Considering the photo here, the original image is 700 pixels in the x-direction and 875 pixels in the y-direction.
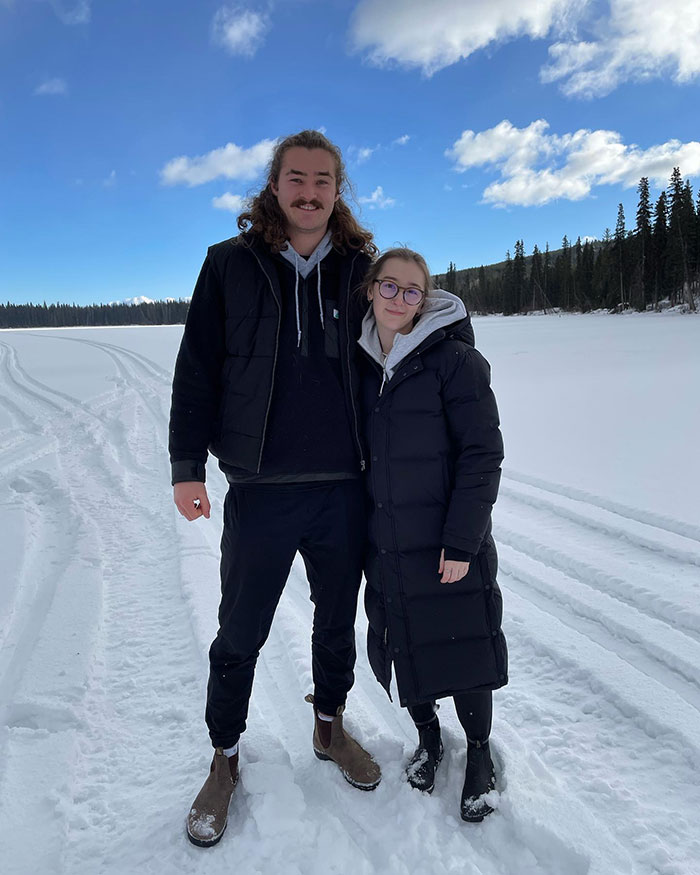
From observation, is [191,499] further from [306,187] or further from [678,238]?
[678,238]

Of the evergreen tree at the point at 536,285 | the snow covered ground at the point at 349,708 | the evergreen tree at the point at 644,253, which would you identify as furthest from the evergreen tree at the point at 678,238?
the snow covered ground at the point at 349,708

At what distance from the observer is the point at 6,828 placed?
1.76m

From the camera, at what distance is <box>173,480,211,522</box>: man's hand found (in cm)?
184

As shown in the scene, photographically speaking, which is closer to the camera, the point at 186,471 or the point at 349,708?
the point at 186,471

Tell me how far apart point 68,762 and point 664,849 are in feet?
6.65

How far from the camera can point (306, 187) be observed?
5.78 ft

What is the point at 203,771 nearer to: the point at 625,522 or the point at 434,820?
the point at 434,820

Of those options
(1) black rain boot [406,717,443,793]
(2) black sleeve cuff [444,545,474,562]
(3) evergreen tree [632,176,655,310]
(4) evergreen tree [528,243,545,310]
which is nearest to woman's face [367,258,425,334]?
(2) black sleeve cuff [444,545,474,562]

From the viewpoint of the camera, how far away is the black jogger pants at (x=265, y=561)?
5.84 feet

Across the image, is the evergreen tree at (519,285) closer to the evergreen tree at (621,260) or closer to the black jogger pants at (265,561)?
the evergreen tree at (621,260)

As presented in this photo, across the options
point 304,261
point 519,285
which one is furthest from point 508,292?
point 304,261

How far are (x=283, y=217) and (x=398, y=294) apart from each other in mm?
470

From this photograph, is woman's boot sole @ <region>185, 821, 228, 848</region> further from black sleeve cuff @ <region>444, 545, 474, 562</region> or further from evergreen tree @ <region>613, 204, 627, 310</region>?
evergreen tree @ <region>613, 204, 627, 310</region>

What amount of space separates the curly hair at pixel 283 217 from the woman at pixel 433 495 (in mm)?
155
